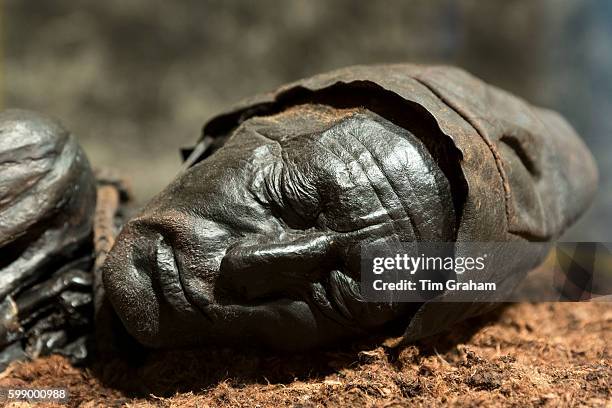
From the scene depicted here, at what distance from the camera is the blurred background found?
3.97 m

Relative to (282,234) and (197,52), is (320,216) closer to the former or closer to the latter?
(282,234)

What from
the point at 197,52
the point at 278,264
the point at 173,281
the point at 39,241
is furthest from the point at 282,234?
the point at 197,52

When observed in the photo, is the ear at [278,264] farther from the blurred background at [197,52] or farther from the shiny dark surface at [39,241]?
the blurred background at [197,52]

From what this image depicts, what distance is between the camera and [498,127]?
1.77 metres

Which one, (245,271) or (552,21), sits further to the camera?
(552,21)

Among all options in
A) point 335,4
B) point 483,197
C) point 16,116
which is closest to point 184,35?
point 335,4

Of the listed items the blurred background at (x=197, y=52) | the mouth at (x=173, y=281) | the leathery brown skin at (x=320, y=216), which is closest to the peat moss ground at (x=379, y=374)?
the leathery brown skin at (x=320, y=216)

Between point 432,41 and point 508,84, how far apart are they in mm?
537

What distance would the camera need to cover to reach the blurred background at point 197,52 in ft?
13.0

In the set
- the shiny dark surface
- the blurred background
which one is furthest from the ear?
the blurred background

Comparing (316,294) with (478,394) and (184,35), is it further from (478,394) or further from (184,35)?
(184,35)

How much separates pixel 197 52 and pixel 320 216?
108 inches

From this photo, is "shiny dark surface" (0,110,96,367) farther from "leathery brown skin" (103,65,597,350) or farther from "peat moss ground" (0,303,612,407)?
"leathery brown skin" (103,65,597,350)

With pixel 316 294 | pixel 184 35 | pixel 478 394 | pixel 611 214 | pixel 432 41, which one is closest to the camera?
pixel 478 394
